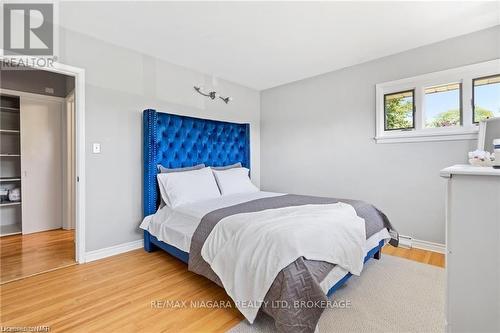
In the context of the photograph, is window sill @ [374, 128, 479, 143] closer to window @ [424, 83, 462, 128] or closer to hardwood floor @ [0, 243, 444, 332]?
window @ [424, 83, 462, 128]

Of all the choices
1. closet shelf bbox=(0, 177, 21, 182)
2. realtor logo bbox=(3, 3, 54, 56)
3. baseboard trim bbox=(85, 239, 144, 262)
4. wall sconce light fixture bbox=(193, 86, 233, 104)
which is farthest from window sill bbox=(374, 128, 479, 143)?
closet shelf bbox=(0, 177, 21, 182)

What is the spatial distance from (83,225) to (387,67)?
4.02 meters

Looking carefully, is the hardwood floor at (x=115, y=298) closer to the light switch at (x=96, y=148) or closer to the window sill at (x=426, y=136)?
the light switch at (x=96, y=148)

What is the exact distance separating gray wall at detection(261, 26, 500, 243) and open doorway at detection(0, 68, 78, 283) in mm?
3168

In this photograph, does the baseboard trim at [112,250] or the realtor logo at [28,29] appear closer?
the realtor logo at [28,29]

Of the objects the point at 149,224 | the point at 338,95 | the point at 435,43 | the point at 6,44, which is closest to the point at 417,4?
the point at 435,43

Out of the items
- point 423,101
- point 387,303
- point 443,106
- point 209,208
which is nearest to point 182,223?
point 209,208

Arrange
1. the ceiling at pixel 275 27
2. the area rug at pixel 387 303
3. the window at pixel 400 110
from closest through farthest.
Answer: the area rug at pixel 387 303
the ceiling at pixel 275 27
the window at pixel 400 110

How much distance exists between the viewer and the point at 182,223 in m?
2.33

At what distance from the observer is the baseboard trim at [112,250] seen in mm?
2594

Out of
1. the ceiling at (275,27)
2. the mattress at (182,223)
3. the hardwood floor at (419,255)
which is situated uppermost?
the ceiling at (275,27)

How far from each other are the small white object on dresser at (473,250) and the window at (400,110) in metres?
2.38

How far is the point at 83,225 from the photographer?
2.55 metres

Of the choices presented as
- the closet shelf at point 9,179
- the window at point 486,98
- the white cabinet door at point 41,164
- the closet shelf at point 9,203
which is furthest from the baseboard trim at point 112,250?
the window at point 486,98
